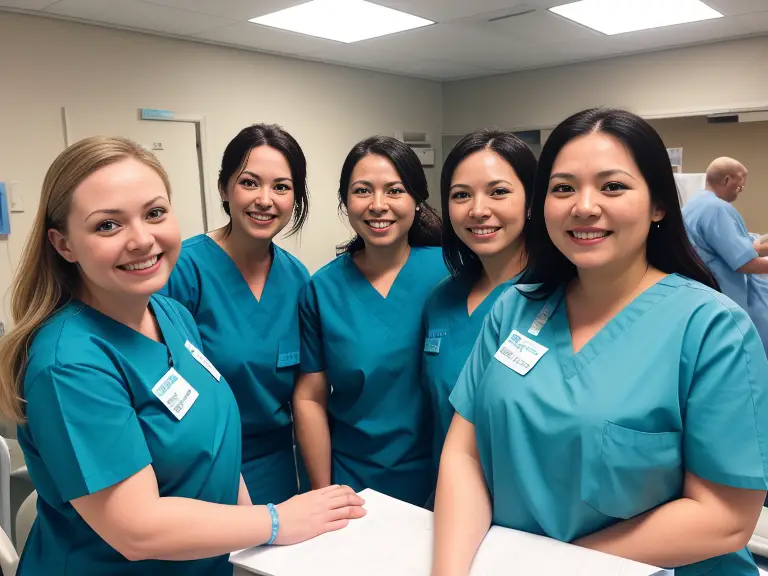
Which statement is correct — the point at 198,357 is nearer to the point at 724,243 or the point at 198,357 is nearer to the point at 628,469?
the point at 628,469

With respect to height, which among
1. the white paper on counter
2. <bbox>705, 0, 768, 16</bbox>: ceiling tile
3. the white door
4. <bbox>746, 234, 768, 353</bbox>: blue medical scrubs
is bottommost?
<bbox>746, 234, 768, 353</bbox>: blue medical scrubs

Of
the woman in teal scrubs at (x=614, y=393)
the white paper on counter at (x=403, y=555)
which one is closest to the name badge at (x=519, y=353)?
the woman in teal scrubs at (x=614, y=393)

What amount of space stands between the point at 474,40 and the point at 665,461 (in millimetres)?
3818

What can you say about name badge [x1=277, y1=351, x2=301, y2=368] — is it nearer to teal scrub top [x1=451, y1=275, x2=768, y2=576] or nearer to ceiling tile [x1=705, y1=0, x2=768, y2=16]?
teal scrub top [x1=451, y1=275, x2=768, y2=576]

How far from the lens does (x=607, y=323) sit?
1.01m

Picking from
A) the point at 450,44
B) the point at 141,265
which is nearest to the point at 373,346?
the point at 141,265

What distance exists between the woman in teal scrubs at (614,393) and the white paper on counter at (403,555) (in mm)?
34

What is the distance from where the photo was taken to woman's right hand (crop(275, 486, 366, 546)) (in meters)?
0.95

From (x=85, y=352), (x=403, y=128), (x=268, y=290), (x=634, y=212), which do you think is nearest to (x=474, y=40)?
(x=403, y=128)

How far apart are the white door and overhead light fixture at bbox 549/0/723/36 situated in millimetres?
2385

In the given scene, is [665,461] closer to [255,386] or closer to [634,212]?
[634,212]

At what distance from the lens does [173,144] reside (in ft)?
12.7

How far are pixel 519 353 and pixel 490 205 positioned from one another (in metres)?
0.50

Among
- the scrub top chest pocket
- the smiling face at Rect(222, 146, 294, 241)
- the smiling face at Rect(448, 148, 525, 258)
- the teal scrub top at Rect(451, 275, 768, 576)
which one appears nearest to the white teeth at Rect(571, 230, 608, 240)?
the teal scrub top at Rect(451, 275, 768, 576)
